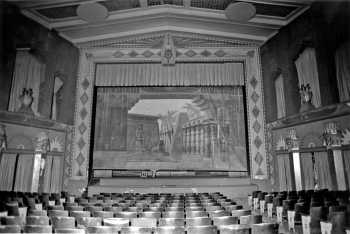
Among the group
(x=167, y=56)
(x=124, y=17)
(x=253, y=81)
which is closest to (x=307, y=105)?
(x=253, y=81)

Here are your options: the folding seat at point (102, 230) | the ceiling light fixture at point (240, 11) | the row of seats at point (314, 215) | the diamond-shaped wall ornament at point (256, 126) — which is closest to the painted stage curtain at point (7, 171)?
the folding seat at point (102, 230)

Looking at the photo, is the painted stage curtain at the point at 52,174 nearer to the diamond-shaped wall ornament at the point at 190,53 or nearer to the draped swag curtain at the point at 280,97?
the diamond-shaped wall ornament at the point at 190,53

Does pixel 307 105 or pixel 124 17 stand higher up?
pixel 124 17

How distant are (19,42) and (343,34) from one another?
1296 cm

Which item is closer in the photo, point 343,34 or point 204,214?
point 204,214

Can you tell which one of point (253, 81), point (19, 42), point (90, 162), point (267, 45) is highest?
point (267, 45)

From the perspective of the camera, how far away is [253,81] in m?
14.0

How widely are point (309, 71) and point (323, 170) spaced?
401 cm

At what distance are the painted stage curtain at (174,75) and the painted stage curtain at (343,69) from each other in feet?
16.7

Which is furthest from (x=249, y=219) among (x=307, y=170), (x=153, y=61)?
(x=153, y=61)

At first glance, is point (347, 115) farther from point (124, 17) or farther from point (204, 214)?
point (124, 17)

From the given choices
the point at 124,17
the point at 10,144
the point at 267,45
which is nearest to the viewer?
the point at 10,144

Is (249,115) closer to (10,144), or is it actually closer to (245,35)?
(245,35)

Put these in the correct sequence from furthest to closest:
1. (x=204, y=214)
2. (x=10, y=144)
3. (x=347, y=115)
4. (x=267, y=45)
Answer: (x=267, y=45) < (x=10, y=144) < (x=347, y=115) < (x=204, y=214)
